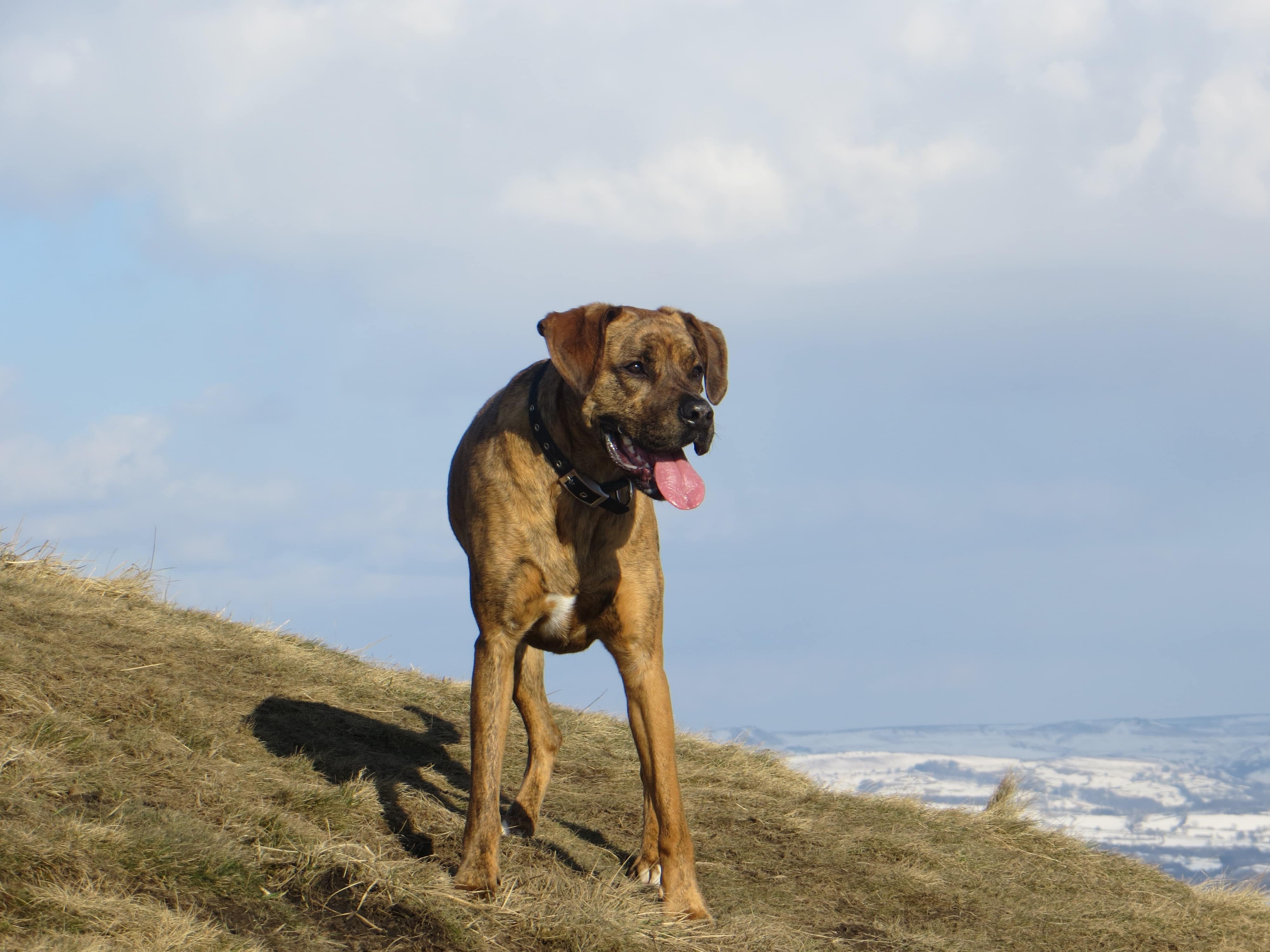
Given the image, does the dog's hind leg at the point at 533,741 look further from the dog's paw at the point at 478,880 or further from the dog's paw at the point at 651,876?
the dog's paw at the point at 478,880

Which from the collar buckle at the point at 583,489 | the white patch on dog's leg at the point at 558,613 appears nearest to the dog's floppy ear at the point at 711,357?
the collar buckle at the point at 583,489

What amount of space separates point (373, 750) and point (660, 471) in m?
4.12

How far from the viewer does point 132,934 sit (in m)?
4.12

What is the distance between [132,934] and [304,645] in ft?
24.2

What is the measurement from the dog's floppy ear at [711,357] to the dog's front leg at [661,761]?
1.37 metres

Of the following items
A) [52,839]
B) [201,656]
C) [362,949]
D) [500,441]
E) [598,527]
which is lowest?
[362,949]

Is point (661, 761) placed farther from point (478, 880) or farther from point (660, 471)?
point (660, 471)

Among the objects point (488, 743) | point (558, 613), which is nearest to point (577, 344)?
point (558, 613)

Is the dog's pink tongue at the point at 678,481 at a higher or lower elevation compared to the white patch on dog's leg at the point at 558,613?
higher

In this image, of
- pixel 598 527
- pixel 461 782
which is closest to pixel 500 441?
pixel 598 527

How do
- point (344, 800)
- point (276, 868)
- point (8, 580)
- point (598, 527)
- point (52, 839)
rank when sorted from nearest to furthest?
point (52, 839) < point (276, 868) < point (598, 527) < point (344, 800) < point (8, 580)

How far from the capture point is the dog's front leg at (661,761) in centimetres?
567

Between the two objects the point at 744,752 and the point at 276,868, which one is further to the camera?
the point at 744,752

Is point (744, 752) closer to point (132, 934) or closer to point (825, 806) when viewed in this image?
point (825, 806)
